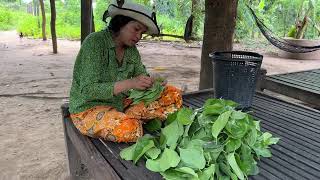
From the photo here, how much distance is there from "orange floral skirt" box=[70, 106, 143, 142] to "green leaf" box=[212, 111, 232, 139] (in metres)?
0.54

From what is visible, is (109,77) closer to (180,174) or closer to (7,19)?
(180,174)

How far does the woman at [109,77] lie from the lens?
6.44 feet

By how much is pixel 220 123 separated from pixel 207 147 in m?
0.13

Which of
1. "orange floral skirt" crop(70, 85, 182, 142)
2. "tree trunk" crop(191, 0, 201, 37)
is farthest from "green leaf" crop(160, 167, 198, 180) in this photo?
"tree trunk" crop(191, 0, 201, 37)

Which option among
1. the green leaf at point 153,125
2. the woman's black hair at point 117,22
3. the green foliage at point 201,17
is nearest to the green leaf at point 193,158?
the green leaf at point 153,125

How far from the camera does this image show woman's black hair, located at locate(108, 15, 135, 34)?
2055 mm

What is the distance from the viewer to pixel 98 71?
2.01 m

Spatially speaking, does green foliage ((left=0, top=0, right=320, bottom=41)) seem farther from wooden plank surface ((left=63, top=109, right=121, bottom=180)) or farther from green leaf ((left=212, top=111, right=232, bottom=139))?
green leaf ((left=212, top=111, right=232, bottom=139))

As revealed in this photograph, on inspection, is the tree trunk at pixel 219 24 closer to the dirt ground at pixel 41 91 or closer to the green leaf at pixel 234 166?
the dirt ground at pixel 41 91

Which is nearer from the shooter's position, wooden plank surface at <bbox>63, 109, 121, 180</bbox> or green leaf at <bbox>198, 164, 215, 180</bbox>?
green leaf at <bbox>198, 164, 215, 180</bbox>

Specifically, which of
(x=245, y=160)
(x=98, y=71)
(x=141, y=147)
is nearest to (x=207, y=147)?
(x=245, y=160)

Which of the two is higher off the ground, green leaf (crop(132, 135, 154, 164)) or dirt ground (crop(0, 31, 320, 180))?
green leaf (crop(132, 135, 154, 164))

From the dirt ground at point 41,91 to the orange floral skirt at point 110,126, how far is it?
2.50ft

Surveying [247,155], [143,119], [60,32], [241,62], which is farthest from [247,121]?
[60,32]
